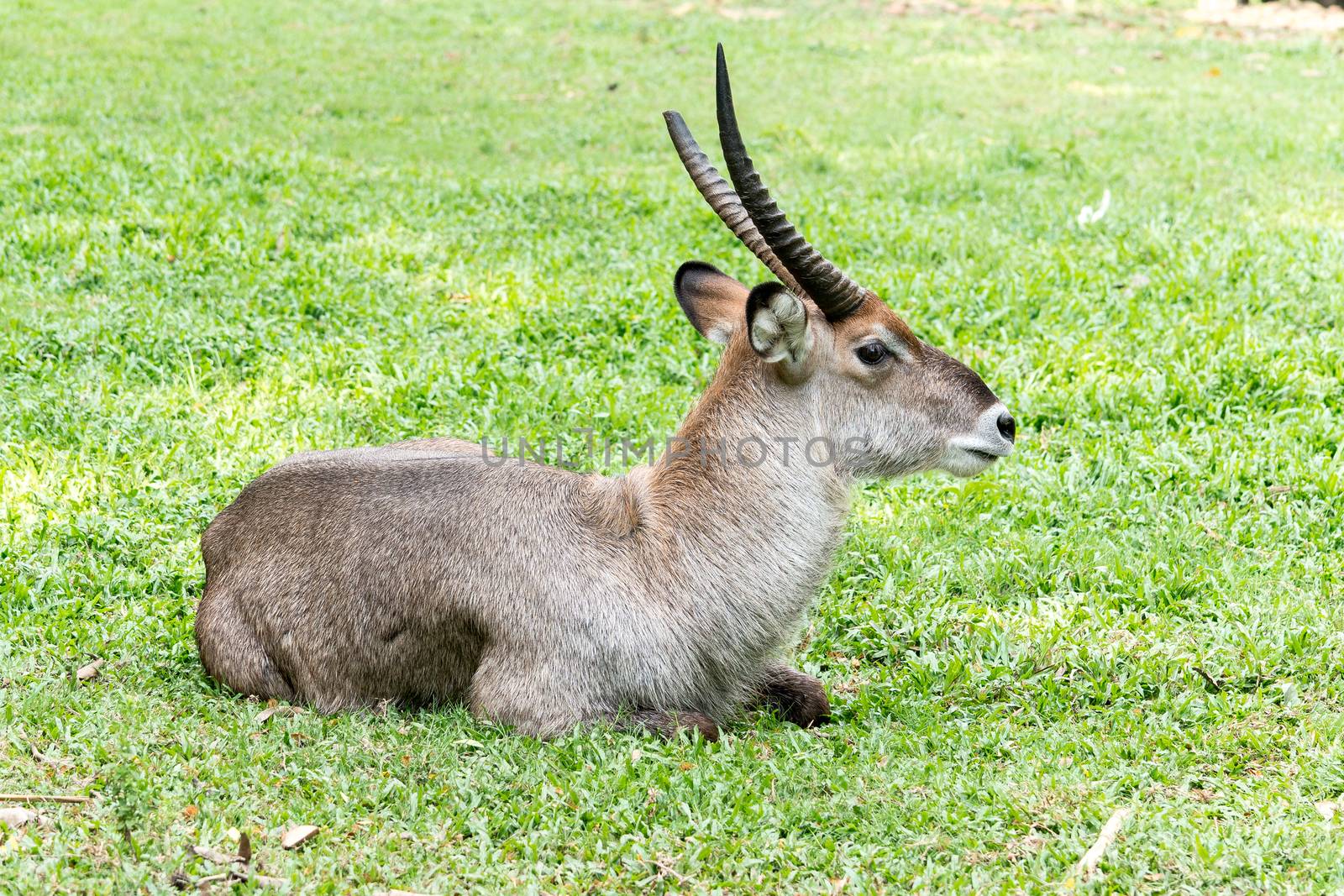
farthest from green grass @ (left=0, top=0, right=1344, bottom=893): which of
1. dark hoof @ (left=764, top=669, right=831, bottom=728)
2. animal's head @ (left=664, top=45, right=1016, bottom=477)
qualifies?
animal's head @ (left=664, top=45, right=1016, bottom=477)

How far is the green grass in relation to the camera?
11.2 feet

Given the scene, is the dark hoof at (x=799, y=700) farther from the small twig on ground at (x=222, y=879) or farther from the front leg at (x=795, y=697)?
the small twig on ground at (x=222, y=879)

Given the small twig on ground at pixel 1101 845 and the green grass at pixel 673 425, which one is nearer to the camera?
the small twig on ground at pixel 1101 845

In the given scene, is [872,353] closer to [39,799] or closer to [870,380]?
[870,380]

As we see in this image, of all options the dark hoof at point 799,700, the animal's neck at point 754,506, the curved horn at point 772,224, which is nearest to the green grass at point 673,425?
the dark hoof at point 799,700

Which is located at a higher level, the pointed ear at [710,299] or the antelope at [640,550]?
the pointed ear at [710,299]

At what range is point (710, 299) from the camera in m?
4.62

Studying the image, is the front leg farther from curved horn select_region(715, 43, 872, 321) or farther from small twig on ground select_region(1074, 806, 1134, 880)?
curved horn select_region(715, 43, 872, 321)

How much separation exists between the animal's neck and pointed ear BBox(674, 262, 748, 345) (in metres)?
0.33

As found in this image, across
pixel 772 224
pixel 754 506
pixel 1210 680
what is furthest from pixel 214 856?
pixel 1210 680

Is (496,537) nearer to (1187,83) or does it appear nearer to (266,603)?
(266,603)

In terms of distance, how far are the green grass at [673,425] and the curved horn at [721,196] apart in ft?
4.27

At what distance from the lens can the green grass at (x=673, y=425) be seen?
342 cm

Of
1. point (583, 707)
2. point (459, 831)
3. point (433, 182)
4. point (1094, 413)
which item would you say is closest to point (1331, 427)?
point (1094, 413)
